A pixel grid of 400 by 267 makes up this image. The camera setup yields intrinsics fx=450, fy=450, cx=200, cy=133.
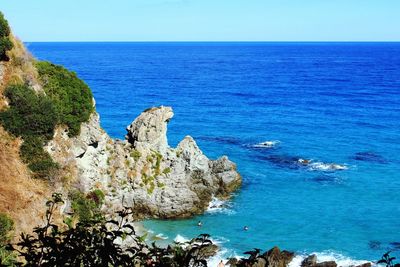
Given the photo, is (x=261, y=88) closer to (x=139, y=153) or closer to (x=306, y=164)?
(x=306, y=164)

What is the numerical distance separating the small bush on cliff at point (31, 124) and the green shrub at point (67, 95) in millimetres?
2554

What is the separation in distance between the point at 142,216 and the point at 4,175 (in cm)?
1756

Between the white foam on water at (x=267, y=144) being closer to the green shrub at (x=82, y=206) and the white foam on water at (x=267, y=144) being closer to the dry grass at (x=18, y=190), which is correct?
the green shrub at (x=82, y=206)

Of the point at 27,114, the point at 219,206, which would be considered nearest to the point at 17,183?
the point at 27,114

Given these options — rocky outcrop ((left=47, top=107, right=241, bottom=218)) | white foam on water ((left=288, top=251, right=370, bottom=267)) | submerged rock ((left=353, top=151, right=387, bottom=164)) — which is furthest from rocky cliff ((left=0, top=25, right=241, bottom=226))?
submerged rock ((left=353, top=151, right=387, bottom=164))

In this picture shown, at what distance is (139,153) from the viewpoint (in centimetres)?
4819

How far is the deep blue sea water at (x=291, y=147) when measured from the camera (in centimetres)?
4341

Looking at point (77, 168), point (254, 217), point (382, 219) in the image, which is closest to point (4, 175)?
point (77, 168)

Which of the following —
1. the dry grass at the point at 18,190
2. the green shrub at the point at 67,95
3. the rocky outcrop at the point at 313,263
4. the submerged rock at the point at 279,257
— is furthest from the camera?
the green shrub at the point at 67,95

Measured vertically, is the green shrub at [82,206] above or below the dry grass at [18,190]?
below
